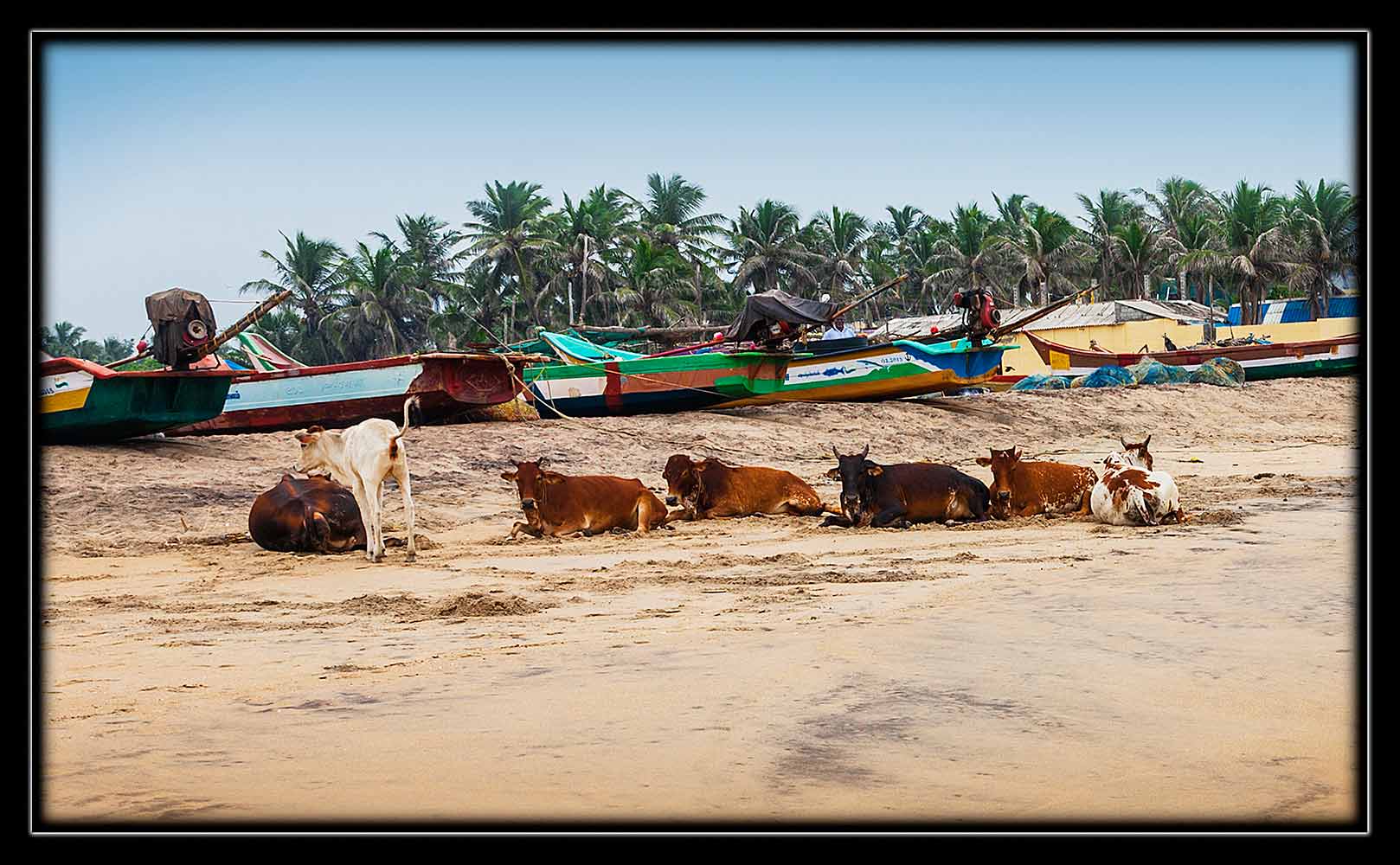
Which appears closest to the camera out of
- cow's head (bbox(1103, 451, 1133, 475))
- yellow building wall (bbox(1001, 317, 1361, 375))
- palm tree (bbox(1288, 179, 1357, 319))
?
cow's head (bbox(1103, 451, 1133, 475))

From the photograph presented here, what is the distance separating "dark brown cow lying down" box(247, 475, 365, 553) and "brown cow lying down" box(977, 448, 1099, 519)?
19.4 ft

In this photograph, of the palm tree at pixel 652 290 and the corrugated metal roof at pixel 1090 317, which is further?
the palm tree at pixel 652 290

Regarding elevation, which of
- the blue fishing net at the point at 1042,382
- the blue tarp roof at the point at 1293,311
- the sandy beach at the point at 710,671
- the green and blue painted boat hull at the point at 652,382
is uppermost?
the blue tarp roof at the point at 1293,311

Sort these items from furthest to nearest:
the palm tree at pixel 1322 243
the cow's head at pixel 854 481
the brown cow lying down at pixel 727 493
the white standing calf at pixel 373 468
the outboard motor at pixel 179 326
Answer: the palm tree at pixel 1322 243 → the outboard motor at pixel 179 326 → the brown cow lying down at pixel 727 493 → the cow's head at pixel 854 481 → the white standing calf at pixel 373 468

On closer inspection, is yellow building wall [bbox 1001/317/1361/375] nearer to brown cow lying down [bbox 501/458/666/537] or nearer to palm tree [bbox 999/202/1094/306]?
palm tree [bbox 999/202/1094/306]

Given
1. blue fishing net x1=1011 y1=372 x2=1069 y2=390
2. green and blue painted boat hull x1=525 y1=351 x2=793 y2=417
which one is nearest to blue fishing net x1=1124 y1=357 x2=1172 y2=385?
blue fishing net x1=1011 y1=372 x2=1069 y2=390

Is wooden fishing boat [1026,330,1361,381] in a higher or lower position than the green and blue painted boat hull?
higher

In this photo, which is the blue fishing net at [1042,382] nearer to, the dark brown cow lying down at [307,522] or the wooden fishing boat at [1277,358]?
the wooden fishing boat at [1277,358]

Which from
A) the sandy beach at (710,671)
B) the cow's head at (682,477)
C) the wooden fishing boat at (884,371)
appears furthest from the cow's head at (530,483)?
the wooden fishing boat at (884,371)

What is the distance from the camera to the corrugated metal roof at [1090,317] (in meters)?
59.2

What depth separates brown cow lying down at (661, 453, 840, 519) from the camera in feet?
44.9

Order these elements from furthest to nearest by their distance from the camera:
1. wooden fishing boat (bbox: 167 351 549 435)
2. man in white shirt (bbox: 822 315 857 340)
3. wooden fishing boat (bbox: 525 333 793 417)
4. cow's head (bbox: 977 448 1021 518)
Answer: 1. man in white shirt (bbox: 822 315 857 340)
2. wooden fishing boat (bbox: 525 333 793 417)
3. wooden fishing boat (bbox: 167 351 549 435)
4. cow's head (bbox: 977 448 1021 518)

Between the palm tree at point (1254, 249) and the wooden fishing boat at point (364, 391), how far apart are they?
173 ft
